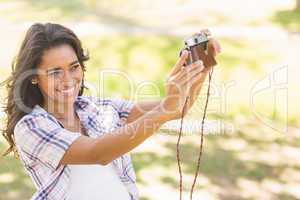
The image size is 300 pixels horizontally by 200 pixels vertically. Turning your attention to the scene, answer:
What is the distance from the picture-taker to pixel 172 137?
15.4 feet

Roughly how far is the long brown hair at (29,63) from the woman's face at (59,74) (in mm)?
25

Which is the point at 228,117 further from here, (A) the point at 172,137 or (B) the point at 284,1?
(B) the point at 284,1

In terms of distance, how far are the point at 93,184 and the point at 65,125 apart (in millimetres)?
266

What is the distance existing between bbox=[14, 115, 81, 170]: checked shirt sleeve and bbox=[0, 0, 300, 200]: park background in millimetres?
1993

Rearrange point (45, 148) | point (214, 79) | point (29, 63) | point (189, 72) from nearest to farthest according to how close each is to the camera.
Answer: point (189, 72)
point (45, 148)
point (29, 63)
point (214, 79)

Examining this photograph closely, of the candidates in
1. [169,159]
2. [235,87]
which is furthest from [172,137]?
[235,87]

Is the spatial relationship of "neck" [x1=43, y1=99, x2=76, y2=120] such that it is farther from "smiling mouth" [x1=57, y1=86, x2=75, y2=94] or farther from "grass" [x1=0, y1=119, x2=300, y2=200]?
"grass" [x1=0, y1=119, x2=300, y2=200]

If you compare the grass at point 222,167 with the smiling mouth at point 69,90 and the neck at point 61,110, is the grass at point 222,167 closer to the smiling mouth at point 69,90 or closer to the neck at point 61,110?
the neck at point 61,110

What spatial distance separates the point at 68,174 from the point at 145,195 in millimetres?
1959

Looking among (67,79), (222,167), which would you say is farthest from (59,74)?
(222,167)

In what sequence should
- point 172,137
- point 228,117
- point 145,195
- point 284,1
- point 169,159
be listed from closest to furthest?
point 145,195, point 169,159, point 172,137, point 228,117, point 284,1

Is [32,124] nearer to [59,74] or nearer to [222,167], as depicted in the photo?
[59,74]

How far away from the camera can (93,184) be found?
6.52 ft

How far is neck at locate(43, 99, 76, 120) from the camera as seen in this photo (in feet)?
6.72
